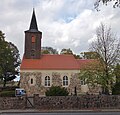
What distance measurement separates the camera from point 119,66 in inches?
1580

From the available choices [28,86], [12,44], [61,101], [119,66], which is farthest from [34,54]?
[61,101]

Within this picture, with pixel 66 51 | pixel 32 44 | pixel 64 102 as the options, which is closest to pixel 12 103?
pixel 64 102

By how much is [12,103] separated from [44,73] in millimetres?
32416

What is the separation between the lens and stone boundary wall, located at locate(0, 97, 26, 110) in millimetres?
32375

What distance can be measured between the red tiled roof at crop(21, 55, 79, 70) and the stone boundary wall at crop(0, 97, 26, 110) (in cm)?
3164

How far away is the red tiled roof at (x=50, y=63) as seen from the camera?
64.9 m

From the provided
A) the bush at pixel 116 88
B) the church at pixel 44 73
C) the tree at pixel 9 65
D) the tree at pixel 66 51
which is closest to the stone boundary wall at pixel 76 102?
the bush at pixel 116 88

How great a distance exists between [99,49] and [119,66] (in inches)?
176

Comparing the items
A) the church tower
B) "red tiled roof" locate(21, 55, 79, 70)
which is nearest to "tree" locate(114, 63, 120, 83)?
"red tiled roof" locate(21, 55, 79, 70)

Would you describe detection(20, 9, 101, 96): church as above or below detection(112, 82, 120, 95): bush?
above

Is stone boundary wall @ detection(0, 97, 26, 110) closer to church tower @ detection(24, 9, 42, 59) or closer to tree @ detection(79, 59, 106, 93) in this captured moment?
tree @ detection(79, 59, 106, 93)

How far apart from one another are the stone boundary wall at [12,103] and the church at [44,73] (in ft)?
97.5

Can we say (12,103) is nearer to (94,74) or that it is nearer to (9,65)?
(94,74)

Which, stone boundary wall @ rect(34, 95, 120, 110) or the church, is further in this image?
the church
